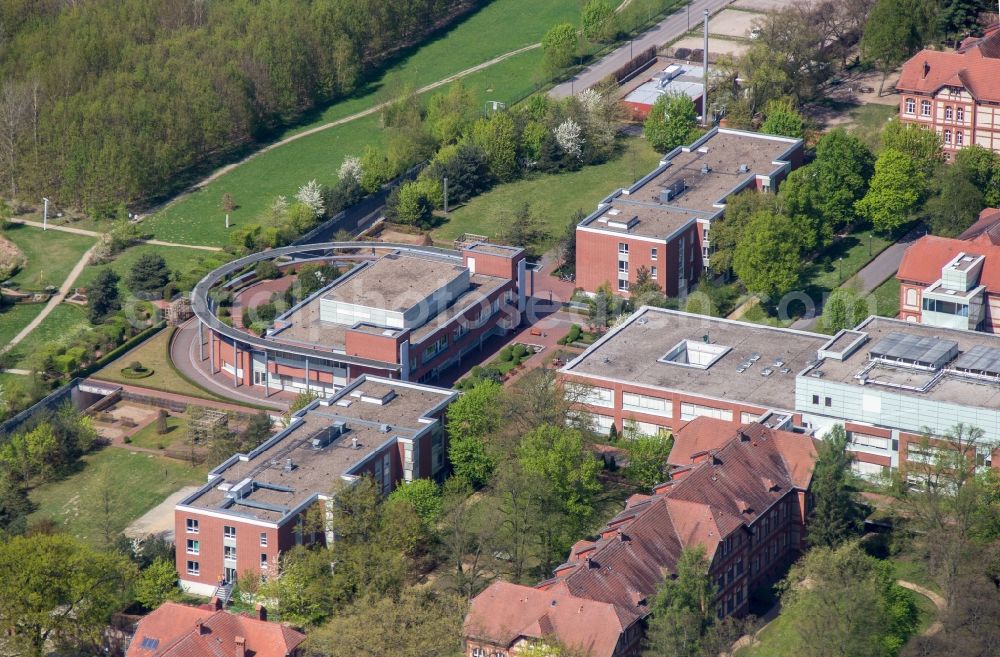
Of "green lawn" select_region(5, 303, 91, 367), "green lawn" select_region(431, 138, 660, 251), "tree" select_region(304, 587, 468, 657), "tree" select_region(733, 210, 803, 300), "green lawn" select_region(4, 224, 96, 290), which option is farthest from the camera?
"green lawn" select_region(431, 138, 660, 251)

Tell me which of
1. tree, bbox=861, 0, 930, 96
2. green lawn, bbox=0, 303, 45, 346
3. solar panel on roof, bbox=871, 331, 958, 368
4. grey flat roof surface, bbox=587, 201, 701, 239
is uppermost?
tree, bbox=861, 0, 930, 96

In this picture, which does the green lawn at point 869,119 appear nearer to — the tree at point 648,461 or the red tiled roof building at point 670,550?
the tree at point 648,461

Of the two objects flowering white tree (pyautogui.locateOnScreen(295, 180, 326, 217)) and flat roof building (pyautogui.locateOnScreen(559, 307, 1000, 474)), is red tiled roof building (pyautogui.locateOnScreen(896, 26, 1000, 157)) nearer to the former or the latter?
flat roof building (pyautogui.locateOnScreen(559, 307, 1000, 474))

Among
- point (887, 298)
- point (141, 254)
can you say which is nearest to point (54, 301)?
point (141, 254)

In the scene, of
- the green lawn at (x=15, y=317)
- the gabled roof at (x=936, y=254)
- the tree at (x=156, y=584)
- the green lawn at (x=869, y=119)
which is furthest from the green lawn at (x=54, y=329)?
the green lawn at (x=869, y=119)

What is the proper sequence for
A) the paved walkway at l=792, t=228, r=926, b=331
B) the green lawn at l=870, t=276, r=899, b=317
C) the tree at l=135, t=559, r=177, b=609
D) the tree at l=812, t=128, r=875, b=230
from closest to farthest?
the tree at l=135, t=559, r=177, b=609 → the green lawn at l=870, t=276, r=899, b=317 → the paved walkway at l=792, t=228, r=926, b=331 → the tree at l=812, t=128, r=875, b=230

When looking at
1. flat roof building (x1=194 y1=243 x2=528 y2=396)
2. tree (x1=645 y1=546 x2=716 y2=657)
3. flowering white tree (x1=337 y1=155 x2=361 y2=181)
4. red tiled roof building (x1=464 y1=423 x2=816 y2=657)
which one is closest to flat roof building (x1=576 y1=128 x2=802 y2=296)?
flat roof building (x1=194 y1=243 x2=528 y2=396)

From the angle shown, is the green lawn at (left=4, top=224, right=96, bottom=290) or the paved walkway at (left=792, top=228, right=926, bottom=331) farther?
the green lawn at (left=4, top=224, right=96, bottom=290)

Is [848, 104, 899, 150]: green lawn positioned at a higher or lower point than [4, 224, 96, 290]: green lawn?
higher
